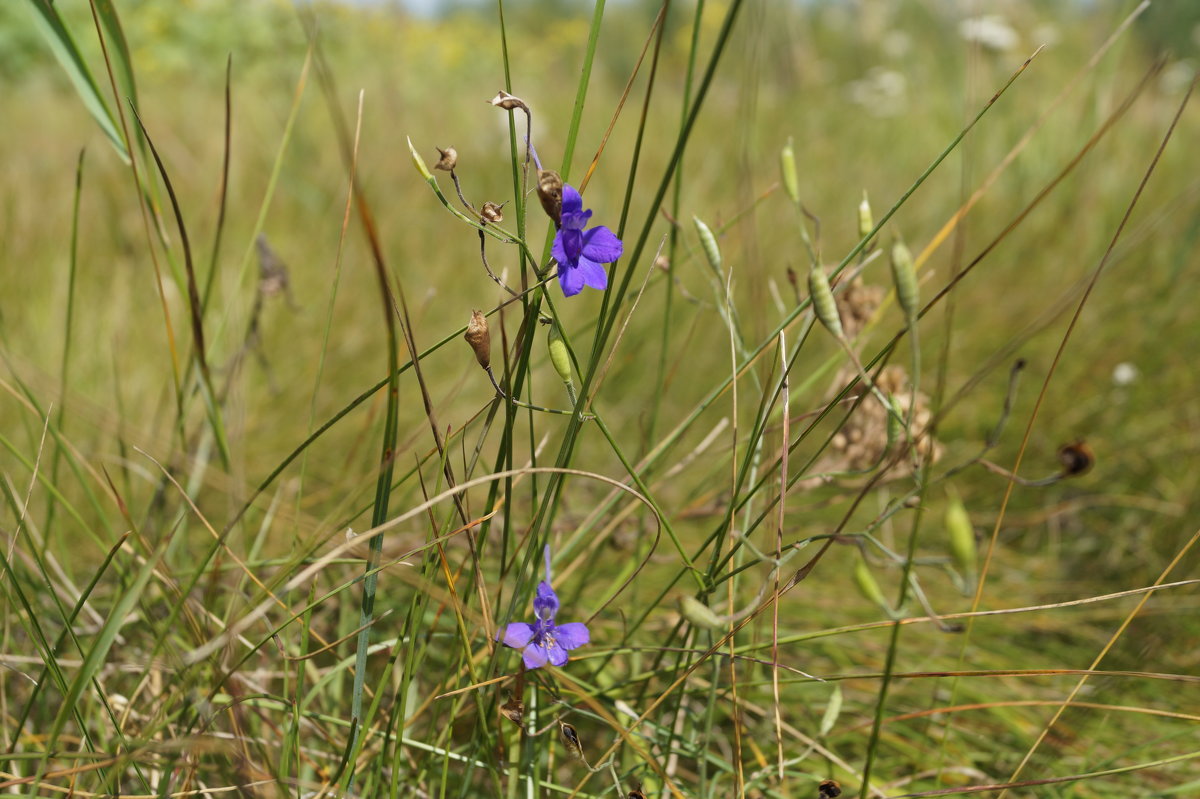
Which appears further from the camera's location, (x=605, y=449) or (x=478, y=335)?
(x=605, y=449)

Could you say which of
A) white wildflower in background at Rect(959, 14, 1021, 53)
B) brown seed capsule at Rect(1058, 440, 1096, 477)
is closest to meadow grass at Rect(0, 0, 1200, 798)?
brown seed capsule at Rect(1058, 440, 1096, 477)

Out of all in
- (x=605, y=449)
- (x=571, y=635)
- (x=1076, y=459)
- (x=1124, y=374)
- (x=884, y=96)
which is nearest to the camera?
(x=1076, y=459)

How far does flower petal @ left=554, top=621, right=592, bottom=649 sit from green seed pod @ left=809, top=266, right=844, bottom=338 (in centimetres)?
34

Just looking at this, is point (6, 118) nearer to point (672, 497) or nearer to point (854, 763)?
point (672, 497)

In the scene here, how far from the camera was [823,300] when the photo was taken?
612 millimetres

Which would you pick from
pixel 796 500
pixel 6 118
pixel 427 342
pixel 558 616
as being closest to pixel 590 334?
pixel 427 342

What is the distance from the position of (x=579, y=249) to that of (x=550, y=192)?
7 centimetres

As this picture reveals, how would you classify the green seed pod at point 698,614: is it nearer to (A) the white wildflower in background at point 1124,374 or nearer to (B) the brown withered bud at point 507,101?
(B) the brown withered bud at point 507,101

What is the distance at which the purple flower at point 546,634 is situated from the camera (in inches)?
29.6

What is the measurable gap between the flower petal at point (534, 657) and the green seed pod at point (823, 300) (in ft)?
1.12

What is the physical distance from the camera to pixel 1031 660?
→ 50.3 inches

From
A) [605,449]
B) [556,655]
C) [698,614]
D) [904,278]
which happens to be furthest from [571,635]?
[605,449]

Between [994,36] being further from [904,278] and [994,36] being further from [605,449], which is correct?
[904,278]

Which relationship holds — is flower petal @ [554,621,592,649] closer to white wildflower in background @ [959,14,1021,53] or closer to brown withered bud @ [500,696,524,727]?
brown withered bud @ [500,696,524,727]
